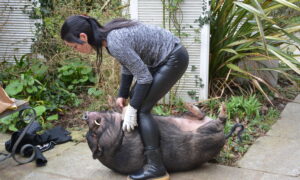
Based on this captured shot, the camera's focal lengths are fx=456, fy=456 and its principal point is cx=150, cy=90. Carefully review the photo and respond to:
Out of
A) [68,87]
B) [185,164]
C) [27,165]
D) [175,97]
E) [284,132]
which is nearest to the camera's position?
[185,164]

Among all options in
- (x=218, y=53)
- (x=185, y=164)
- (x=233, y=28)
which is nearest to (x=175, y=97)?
(x=218, y=53)

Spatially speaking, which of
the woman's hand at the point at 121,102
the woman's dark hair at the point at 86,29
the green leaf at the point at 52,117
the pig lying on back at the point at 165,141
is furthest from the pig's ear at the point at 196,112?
the green leaf at the point at 52,117

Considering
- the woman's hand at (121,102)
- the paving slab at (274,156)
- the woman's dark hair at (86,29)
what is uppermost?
the woman's dark hair at (86,29)

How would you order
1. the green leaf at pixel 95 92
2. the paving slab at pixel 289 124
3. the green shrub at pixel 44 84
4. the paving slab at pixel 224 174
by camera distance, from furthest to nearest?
the green leaf at pixel 95 92 → the green shrub at pixel 44 84 → the paving slab at pixel 289 124 → the paving slab at pixel 224 174

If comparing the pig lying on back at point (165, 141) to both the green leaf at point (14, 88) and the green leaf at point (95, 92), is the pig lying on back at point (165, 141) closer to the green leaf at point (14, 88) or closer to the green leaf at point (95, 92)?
the green leaf at point (95, 92)

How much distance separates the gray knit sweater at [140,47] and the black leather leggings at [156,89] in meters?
0.07

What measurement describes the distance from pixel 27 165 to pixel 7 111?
53cm

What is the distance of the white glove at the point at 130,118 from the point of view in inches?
137

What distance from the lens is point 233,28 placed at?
5703 millimetres

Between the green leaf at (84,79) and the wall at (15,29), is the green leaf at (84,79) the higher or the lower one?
the lower one

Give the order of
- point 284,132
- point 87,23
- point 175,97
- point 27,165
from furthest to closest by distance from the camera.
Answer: point 175,97
point 284,132
point 27,165
point 87,23

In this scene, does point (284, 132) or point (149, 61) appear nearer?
point (149, 61)

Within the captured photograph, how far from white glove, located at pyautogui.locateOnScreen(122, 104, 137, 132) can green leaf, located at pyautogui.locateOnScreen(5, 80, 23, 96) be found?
2221mm

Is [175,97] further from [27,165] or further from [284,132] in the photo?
[27,165]
